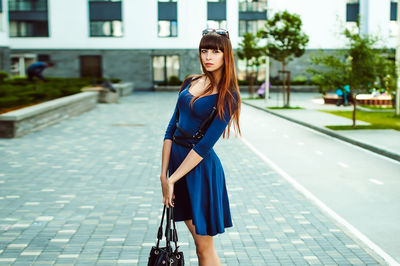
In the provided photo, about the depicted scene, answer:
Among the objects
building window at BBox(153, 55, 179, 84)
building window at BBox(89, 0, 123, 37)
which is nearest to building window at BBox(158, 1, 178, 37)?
building window at BBox(153, 55, 179, 84)

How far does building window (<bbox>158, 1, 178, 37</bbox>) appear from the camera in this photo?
47719 millimetres

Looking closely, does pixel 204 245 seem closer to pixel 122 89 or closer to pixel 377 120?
pixel 377 120

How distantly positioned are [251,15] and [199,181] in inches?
1884

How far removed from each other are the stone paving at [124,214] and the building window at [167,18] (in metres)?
37.4

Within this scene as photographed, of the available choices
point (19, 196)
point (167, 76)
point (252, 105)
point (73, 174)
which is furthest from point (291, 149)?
point (167, 76)

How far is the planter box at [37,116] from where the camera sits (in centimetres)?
1330

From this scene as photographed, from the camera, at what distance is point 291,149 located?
12.1 meters

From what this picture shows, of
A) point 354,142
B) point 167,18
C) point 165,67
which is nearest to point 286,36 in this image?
point 354,142

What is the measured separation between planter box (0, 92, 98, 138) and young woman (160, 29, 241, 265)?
1095 cm

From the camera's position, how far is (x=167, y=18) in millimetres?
47688

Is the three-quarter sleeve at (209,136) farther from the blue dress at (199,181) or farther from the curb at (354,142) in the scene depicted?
the curb at (354,142)

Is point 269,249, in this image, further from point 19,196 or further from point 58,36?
point 58,36

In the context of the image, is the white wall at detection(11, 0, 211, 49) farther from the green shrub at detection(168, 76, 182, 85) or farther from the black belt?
the black belt

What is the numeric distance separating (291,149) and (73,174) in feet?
17.7
